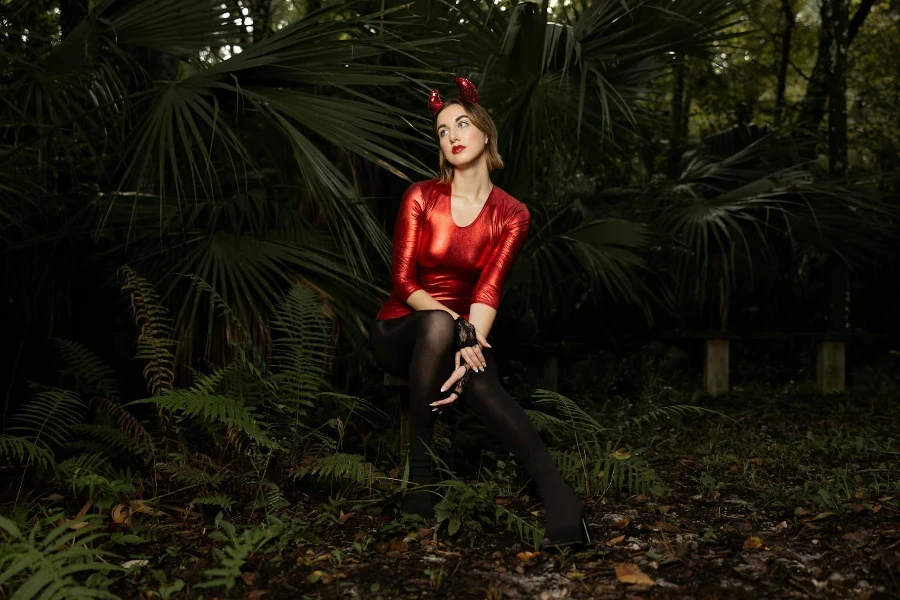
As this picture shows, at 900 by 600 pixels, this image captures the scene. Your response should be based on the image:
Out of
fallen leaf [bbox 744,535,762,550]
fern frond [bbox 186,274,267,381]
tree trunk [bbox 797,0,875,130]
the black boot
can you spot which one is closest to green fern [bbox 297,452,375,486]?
fern frond [bbox 186,274,267,381]

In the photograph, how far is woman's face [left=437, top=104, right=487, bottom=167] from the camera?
2.77m

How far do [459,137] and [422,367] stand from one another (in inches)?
31.2

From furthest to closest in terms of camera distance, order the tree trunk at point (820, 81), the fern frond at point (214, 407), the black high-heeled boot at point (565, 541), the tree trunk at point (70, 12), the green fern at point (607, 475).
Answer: the tree trunk at point (820, 81) → the tree trunk at point (70, 12) → the green fern at point (607, 475) → the fern frond at point (214, 407) → the black high-heeled boot at point (565, 541)

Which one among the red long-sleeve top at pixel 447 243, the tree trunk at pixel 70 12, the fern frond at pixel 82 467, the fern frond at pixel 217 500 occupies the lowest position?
the fern frond at pixel 217 500

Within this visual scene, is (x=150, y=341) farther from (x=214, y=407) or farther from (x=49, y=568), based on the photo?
(x=49, y=568)

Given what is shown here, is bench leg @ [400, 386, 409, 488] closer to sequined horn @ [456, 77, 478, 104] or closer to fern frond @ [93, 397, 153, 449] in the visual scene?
fern frond @ [93, 397, 153, 449]

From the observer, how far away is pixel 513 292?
4840mm

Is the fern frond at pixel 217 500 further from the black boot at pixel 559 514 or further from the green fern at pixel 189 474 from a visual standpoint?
the black boot at pixel 559 514

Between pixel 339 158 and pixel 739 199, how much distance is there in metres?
2.32

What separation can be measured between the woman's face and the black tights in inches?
21.7

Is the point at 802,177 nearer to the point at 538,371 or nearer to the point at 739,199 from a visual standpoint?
the point at 739,199

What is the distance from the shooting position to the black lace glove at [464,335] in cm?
261

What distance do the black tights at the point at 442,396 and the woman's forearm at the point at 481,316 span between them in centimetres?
9

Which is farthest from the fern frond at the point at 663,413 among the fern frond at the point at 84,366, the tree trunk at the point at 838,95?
the tree trunk at the point at 838,95
